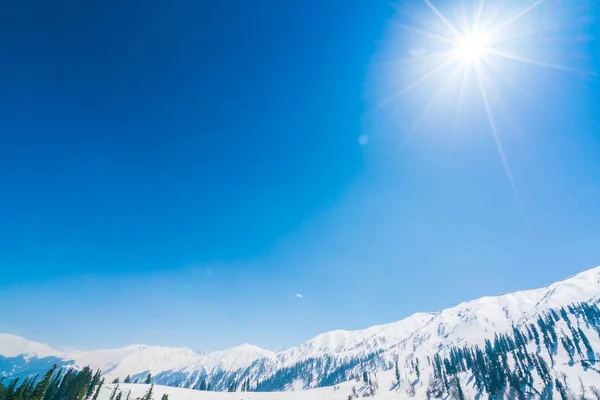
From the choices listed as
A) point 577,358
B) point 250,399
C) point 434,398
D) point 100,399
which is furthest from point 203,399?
point 577,358

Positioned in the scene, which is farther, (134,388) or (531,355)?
(531,355)

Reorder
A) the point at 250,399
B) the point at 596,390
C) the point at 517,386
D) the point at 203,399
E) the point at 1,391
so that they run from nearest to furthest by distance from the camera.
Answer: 1. the point at 1,391
2. the point at 596,390
3. the point at 517,386
4. the point at 203,399
5. the point at 250,399

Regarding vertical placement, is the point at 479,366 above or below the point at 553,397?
above

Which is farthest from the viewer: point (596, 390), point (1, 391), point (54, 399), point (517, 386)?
point (517, 386)

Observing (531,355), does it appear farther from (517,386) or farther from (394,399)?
(394,399)

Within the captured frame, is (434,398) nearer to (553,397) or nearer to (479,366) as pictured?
(479,366)

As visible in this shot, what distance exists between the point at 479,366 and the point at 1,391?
25813 centimetres

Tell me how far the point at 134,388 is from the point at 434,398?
19320cm

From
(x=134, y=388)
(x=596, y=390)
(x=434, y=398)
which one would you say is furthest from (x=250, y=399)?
(x=596, y=390)

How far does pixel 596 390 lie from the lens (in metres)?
140

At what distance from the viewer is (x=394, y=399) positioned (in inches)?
7362

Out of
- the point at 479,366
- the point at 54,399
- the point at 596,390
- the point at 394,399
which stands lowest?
the point at 54,399

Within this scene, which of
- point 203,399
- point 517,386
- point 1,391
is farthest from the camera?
point 203,399

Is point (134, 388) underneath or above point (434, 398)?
underneath
